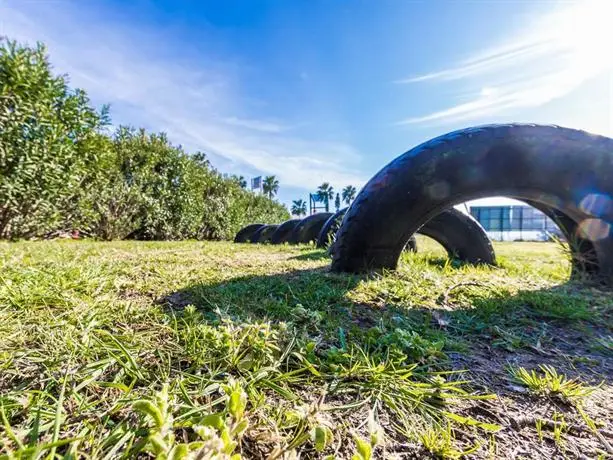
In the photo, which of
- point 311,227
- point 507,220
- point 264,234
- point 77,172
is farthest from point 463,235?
point 507,220

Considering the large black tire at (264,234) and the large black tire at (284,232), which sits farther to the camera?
the large black tire at (264,234)

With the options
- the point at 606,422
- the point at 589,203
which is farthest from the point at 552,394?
the point at 589,203

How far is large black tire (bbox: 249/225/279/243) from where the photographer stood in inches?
385

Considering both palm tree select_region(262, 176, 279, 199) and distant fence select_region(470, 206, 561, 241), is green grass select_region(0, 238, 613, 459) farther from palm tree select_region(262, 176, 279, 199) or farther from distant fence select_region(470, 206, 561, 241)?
palm tree select_region(262, 176, 279, 199)

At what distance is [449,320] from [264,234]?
884 centimetres

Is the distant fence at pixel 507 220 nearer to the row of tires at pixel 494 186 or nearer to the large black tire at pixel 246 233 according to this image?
the large black tire at pixel 246 233

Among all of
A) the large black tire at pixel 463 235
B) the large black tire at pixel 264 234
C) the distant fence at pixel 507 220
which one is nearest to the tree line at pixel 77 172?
the large black tire at pixel 264 234

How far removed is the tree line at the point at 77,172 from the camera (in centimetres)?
620

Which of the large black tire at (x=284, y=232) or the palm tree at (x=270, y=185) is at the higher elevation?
the palm tree at (x=270, y=185)

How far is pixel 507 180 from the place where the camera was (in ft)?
6.81

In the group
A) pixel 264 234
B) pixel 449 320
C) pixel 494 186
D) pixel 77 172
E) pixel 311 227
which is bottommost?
pixel 449 320

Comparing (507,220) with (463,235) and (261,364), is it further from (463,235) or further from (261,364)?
(261,364)

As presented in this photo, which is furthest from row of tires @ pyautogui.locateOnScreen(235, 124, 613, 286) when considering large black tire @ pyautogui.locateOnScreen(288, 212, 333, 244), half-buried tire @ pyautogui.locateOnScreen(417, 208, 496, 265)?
large black tire @ pyautogui.locateOnScreen(288, 212, 333, 244)

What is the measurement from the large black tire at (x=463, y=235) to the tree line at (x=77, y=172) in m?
7.73
